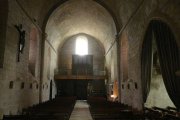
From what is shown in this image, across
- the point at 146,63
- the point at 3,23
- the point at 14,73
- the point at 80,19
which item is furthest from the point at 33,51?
the point at 146,63

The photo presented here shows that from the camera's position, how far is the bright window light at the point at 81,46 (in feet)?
80.4

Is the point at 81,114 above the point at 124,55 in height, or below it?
below

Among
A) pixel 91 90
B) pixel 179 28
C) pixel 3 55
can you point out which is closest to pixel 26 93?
pixel 3 55

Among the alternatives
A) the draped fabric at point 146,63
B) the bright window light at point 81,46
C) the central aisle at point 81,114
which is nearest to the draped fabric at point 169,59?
the draped fabric at point 146,63

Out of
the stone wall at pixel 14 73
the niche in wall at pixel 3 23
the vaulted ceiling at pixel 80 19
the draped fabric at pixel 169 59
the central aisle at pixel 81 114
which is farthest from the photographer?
the vaulted ceiling at pixel 80 19

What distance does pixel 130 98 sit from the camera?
1134cm

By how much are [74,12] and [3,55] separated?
10.8m

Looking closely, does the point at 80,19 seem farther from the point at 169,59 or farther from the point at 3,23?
the point at 169,59

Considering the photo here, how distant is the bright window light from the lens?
24.5 m

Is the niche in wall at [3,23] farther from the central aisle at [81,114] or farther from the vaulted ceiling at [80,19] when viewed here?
the vaulted ceiling at [80,19]

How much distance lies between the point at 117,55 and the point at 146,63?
232 inches

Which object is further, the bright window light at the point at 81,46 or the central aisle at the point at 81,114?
the bright window light at the point at 81,46

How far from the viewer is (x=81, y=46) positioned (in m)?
24.7

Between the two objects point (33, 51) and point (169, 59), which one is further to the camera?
point (33, 51)
